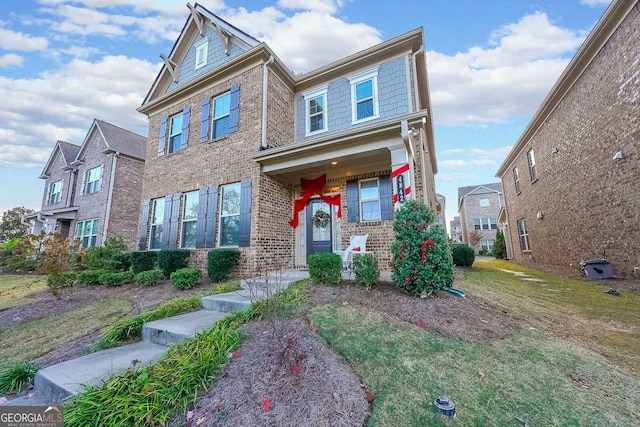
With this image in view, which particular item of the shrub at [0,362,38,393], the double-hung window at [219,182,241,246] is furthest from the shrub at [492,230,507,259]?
the shrub at [0,362,38,393]

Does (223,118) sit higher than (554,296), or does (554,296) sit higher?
(223,118)

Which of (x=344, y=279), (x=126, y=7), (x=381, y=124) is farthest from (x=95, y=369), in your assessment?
(x=126, y=7)

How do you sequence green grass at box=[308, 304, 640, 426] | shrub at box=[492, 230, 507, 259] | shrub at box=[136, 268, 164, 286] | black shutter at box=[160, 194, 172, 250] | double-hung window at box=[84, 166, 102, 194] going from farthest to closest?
shrub at box=[492, 230, 507, 259], double-hung window at box=[84, 166, 102, 194], black shutter at box=[160, 194, 172, 250], shrub at box=[136, 268, 164, 286], green grass at box=[308, 304, 640, 426]

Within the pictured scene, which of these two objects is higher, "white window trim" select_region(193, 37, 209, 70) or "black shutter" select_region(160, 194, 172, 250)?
"white window trim" select_region(193, 37, 209, 70)

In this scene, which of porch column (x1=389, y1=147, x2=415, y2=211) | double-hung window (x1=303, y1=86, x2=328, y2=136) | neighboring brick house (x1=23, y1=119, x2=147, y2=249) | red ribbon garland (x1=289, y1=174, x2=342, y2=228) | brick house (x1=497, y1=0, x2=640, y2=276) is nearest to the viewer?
porch column (x1=389, y1=147, x2=415, y2=211)

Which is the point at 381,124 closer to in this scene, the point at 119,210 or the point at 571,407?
the point at 571,407

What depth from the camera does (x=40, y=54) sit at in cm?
977

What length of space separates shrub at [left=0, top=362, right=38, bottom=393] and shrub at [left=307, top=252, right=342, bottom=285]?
11.9 feet

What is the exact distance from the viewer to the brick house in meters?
6.06

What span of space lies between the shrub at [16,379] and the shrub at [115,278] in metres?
5.13

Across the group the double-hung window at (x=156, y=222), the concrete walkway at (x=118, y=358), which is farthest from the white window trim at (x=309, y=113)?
the concrete walkway at (x=118, y=358)

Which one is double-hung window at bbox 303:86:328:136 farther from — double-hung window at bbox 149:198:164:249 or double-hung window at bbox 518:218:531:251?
double-hung window at bbox 518:218:531:251

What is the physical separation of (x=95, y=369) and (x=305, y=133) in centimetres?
745

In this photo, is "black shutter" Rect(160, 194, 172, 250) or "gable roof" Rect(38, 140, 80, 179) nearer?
"black shutter" Rect(160, 194, 172, 250)
